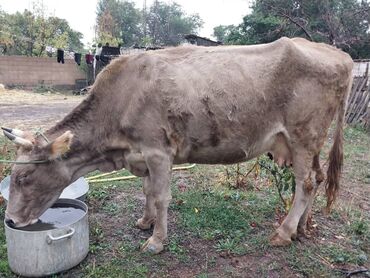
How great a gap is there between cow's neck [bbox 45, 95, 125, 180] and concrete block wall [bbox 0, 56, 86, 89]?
1989 cm

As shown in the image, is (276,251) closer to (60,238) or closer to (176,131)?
(176,131)

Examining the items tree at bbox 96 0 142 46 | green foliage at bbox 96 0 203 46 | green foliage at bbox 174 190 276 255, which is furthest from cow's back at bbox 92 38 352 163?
tree at bbox 96 0 142 46

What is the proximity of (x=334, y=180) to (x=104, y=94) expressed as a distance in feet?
8.25

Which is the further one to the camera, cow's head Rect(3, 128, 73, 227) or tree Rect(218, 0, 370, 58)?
tree Rect(218, 0, 370, 58)

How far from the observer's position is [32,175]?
10.8ft

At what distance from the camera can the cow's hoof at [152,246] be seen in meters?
3.64

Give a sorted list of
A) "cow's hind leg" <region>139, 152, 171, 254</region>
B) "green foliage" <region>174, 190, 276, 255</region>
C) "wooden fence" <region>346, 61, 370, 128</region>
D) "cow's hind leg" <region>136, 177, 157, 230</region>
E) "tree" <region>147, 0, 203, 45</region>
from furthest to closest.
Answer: "tree" <region>147, 0, 203, 45</region> → "wooden fence" <region>346, 61, 370, 128</region> → "cow's hind leg" <region>136, 177, 157, 230</region> → "green foliage" <region>174, 190, 276, 255</region> → "cow's hind leg" <region>139, 152, 171, 254</region>

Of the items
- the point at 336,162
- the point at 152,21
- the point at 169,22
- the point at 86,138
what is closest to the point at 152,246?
the point at 86,138

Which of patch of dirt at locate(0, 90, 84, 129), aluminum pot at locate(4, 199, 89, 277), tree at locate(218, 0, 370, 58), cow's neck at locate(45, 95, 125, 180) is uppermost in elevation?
tree at locate(218, 0, 370, 58)

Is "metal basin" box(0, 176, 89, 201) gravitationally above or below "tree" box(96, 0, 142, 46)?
below

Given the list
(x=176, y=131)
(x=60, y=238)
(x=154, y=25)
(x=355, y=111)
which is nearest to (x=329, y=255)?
(x=176, y=131)

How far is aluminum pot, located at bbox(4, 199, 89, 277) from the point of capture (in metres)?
3.00

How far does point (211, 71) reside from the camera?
365 cm

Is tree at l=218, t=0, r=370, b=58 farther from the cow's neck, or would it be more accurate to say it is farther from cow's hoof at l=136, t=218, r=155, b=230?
the cow's neck
